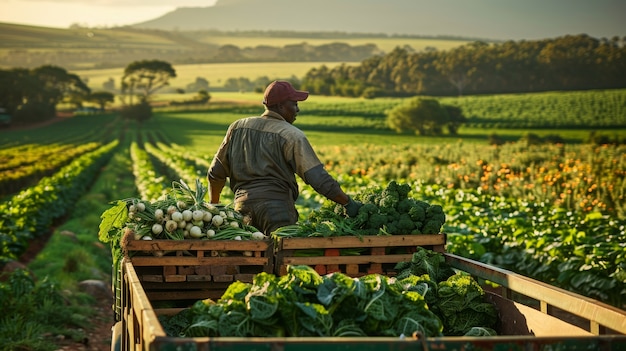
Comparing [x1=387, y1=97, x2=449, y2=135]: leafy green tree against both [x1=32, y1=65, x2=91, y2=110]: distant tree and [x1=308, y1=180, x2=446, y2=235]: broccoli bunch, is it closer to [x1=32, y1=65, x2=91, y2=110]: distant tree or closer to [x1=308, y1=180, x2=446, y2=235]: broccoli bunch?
[x1=32, y1=65, x2=91, y2=110]: distant tree

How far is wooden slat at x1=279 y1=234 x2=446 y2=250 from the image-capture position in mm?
6176

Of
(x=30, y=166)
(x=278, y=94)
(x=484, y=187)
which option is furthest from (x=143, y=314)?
(x=30, y=166)

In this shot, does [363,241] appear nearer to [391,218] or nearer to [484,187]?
[391,218]

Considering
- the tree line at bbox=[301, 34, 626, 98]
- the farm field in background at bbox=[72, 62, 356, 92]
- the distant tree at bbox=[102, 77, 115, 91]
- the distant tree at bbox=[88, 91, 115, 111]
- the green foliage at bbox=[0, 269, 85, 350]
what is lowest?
the distant tree at bbox=[88, 91, 115, 111]

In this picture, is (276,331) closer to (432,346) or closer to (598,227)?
(432,346)

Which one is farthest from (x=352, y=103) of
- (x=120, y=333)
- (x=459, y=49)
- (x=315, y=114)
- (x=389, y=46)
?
(x=120, y=333)

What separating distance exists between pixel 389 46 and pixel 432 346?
97856 mm

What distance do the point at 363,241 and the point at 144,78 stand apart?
79.4 m

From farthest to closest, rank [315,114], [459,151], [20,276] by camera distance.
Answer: [315,114]
[459,151]
[20,276]

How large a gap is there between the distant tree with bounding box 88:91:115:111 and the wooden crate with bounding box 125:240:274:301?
242 feet

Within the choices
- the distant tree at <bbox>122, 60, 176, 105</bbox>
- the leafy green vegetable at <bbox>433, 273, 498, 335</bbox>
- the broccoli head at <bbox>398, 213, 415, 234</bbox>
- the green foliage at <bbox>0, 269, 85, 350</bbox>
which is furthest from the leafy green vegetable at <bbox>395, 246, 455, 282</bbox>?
the distant tree at <bbox>122, 60, 176, 105</bbox>

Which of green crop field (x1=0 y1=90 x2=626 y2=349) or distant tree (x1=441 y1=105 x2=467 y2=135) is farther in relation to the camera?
distant tree (x1=441 y1=105 x2=467 y2=135)

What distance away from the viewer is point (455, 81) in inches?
3044

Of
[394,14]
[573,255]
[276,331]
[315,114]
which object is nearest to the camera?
[276,331]
